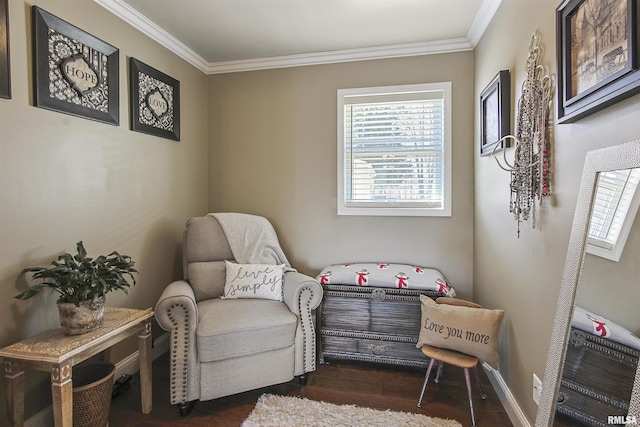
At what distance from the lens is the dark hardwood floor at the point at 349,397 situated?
1.85 meters

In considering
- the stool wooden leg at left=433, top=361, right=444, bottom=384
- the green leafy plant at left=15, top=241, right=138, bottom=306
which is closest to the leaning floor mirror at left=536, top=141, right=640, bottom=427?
the stool wooden leg at left=433, top=361, right=444, bottom=384

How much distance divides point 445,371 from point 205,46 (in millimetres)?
3206

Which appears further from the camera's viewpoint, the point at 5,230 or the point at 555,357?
the point at 5,230

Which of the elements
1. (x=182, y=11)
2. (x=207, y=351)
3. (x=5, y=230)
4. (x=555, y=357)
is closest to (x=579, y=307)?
(x=555, y=357)

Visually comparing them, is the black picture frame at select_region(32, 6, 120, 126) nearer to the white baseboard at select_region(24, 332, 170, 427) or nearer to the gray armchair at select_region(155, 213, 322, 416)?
the gray armchair at select_region(155, 213, 322, 416)

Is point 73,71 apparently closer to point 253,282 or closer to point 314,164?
point 253,282

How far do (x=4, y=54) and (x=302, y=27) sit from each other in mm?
1743

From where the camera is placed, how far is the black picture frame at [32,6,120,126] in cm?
166

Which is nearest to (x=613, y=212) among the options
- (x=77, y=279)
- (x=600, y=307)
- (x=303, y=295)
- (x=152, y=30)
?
(x=600, y=307)

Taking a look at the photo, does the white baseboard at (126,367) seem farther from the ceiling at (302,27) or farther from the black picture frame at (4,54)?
the ceiling at (302,27)

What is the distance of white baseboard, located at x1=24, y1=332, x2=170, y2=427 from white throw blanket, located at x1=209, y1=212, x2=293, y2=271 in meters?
0.94

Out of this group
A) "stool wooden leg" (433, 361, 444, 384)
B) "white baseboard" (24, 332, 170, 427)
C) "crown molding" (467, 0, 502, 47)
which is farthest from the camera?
"stool wooden leg" (433, 361, 444, 384)

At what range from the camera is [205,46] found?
275cm

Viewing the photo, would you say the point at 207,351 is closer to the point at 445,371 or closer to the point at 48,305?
the point at 48,305
